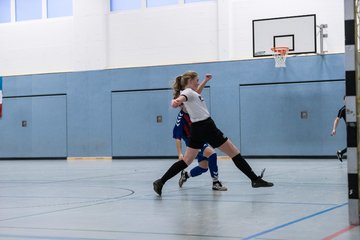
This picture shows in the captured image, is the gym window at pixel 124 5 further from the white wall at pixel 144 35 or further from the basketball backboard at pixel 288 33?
the basketball backboard at pixel 288 33

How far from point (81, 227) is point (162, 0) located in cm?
2090

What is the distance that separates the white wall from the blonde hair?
48.3ft

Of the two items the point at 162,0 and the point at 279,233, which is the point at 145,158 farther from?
the point at 279,233

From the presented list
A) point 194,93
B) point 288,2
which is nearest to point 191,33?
point 288,2

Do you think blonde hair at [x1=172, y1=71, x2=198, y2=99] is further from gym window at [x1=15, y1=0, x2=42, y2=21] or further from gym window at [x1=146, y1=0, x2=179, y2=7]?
gym window at [x1=15, y1=0, x2=42, y2=21]

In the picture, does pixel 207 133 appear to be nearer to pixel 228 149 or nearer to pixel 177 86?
pixel 228 149

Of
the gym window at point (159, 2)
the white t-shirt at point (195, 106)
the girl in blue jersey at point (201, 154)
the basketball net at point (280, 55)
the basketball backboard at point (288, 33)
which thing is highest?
the gym window at point (159, 2)

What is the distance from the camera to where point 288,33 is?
22.1 meters

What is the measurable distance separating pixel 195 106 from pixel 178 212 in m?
2.15

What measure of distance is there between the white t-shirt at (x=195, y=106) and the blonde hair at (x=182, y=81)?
25 centimetres

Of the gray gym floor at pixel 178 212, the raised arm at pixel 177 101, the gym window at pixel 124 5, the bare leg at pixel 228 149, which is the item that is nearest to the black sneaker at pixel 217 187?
the gray gym floor at pixel 178 212

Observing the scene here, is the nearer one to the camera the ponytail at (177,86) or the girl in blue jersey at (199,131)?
the girl in blue jersey at (199,131)

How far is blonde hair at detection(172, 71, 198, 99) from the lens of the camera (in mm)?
9016

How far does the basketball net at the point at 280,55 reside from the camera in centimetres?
2234
